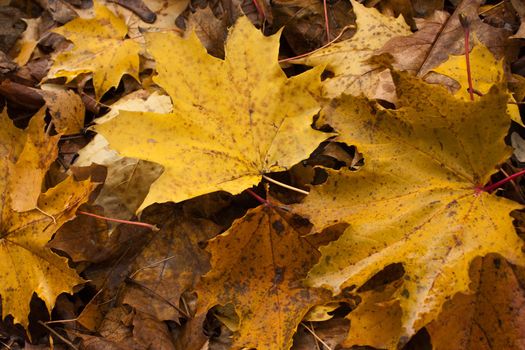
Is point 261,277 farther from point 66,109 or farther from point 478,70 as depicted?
point 66,109

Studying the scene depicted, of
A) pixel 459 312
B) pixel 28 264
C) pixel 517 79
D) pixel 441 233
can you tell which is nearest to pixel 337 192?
pixel 441 233

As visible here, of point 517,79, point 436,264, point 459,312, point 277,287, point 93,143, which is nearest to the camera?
point 436,264

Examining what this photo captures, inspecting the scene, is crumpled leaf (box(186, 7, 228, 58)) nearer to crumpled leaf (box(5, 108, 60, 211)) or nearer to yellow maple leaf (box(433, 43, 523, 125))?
crumpled leaf (box(5, 108, 60, 211))

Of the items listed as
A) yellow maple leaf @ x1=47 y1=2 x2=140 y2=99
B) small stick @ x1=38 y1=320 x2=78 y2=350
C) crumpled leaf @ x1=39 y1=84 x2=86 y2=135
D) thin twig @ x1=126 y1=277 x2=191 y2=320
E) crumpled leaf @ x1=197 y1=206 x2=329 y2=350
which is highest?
yellow maple leaf @ x1=47 y1=2 x2=140 y2=99

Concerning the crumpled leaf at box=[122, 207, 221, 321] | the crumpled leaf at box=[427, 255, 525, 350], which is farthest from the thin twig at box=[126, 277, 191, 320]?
the crumpled leaf at box=[427, 255, 525, 350]

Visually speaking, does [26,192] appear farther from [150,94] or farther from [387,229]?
[387,229]

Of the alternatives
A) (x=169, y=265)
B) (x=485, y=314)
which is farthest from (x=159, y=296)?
(x=485, y=314)
